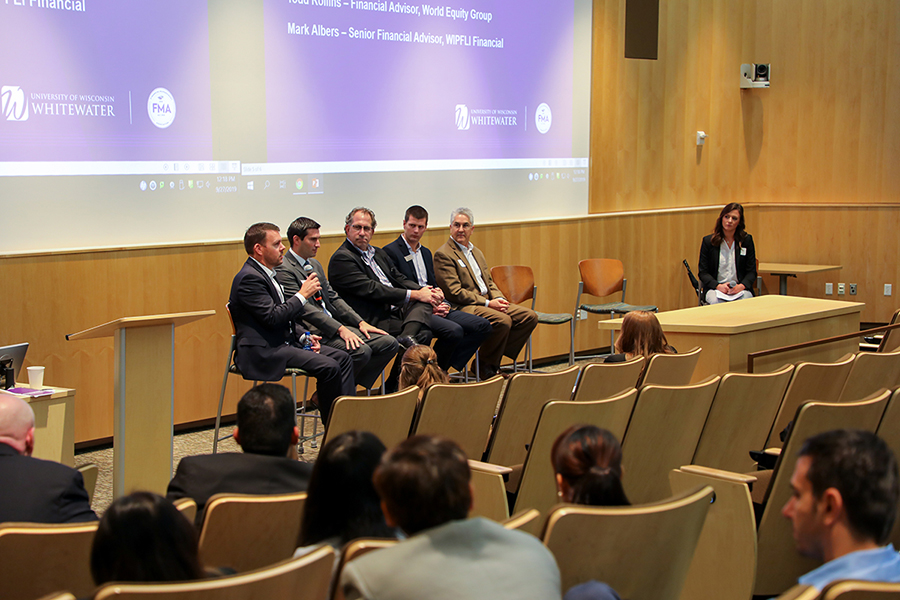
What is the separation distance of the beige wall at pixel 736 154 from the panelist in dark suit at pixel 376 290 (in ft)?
1.92

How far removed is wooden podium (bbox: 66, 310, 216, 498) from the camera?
12.4ft

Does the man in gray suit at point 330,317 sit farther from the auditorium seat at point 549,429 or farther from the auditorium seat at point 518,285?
the auditorium seat at point 549,429

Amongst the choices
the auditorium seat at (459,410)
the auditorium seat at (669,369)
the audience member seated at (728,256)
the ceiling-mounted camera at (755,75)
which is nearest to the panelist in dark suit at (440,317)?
the auditorium seat at (669,369)

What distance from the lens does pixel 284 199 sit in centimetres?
602

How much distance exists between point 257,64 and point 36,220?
1752mm

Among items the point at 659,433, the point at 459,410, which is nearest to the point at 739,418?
the point at 659,433

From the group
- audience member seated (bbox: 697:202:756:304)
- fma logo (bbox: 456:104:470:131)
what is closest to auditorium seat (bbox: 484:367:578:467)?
fma logo (bbox: 456:104:470:131)

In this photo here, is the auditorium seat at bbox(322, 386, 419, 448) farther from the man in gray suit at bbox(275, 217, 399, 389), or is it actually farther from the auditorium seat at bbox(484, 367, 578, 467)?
the man in gray suit at bbox(275, 217, 399, 389)

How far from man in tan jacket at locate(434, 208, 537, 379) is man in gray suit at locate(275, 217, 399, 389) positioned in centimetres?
92

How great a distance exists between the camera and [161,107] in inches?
213

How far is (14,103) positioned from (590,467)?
416 cm

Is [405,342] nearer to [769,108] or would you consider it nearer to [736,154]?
[736,154]

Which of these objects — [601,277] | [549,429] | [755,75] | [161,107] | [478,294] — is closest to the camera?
[549,429]

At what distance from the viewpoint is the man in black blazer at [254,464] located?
2389mm
